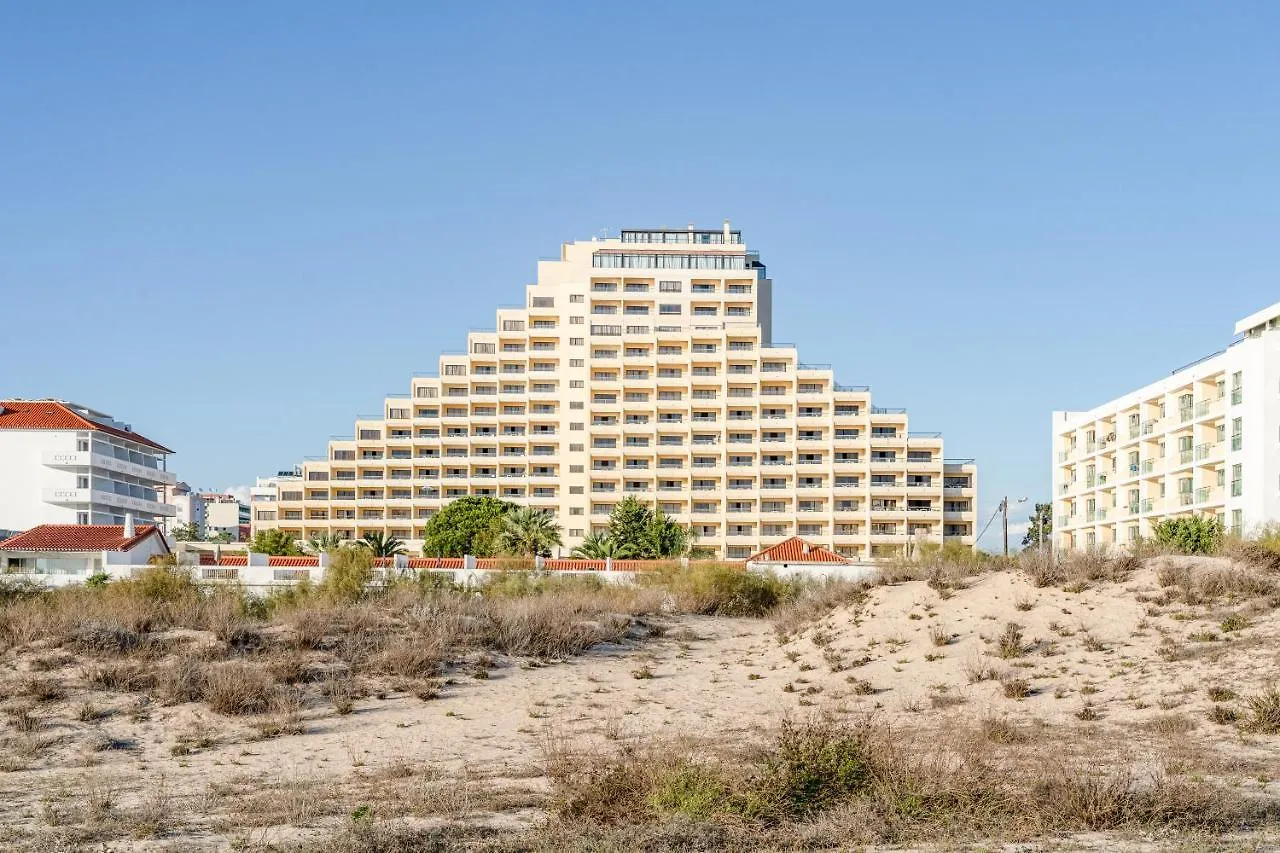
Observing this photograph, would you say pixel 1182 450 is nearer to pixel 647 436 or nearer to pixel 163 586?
pixel 647 436

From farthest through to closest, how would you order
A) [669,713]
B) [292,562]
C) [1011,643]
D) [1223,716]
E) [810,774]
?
[292,562] < [1011,643] < [669,713] < [1223,716] < [810,774]

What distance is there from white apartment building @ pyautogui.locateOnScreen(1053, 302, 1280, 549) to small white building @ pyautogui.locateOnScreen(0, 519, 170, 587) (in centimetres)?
5566

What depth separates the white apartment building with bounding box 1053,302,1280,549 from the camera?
72562 mm

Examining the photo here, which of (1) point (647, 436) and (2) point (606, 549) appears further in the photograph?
(1) point (647, 436)

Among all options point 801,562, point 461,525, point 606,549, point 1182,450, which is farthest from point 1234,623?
point 461,525


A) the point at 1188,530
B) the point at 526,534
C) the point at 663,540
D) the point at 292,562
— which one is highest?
the point at 1188,530

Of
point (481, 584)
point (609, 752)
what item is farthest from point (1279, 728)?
point (481, 584)

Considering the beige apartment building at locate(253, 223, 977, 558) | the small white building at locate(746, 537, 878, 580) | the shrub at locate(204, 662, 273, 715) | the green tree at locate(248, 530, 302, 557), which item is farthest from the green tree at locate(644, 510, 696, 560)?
the shrub at locate(204, 662, 273, 715)

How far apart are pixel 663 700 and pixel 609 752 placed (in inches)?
276

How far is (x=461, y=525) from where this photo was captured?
108 metres

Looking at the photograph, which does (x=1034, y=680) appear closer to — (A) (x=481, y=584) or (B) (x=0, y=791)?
(B) (x=0, y=791)

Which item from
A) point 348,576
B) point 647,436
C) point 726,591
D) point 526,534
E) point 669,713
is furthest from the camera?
point 647,436

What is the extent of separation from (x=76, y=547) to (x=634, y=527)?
3972 centimetres

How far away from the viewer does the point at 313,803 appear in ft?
50.3
